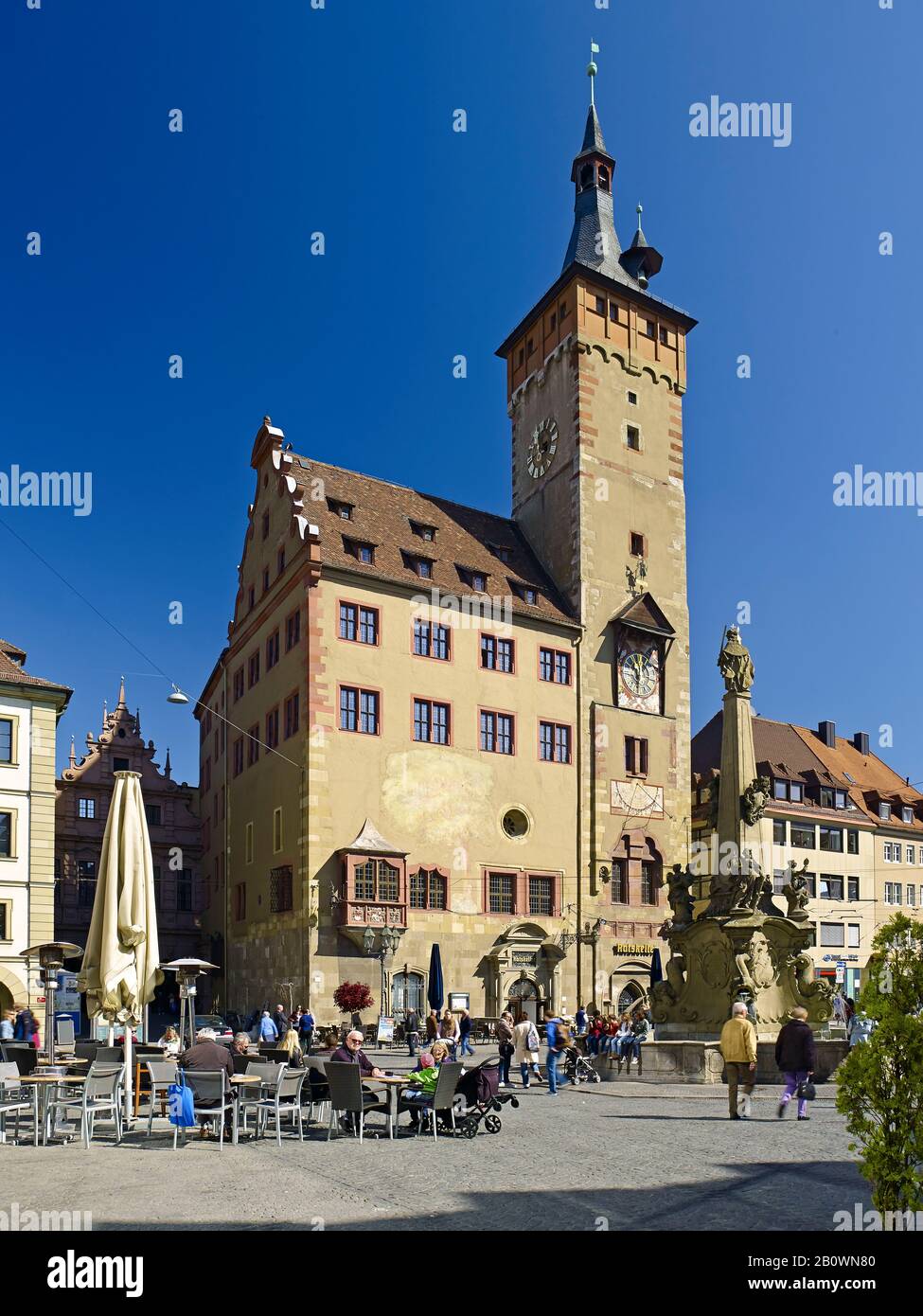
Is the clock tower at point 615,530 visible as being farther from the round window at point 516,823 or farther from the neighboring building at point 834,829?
the neighboring building at point 834,829

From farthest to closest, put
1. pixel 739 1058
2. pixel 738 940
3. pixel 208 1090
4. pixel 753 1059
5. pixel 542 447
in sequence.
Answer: pixel 542 447, pixel 738 940, pixel 753 1059, pixel 739 1058, pixel 208 1090

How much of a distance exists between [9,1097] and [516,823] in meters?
24.7

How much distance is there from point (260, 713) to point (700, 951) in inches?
879

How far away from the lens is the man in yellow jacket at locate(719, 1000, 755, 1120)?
1538 cm

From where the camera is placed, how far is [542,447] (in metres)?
46.7

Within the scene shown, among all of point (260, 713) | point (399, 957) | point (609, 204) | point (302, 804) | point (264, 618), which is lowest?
point (399, 957)

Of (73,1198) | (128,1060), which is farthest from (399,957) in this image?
(73,1198)

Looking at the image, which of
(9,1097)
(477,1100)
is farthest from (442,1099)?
(9,1097)

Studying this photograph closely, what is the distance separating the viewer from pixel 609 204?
50781mm

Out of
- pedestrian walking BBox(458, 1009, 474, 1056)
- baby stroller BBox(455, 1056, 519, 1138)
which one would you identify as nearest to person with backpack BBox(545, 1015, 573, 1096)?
pedestrian walking BBox(458, 1009, 474, 1056)

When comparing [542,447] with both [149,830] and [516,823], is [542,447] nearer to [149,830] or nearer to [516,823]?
[516,823]

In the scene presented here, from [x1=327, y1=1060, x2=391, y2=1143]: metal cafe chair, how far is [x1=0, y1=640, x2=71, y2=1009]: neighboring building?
81.7 ft

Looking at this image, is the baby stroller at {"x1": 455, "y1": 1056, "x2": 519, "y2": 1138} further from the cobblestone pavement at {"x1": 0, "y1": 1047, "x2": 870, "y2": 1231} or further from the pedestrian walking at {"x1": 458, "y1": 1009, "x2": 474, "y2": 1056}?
the pedestrian walking at {"x1": 458, "y1": 1009, "x2": 474, "y2": 1056}

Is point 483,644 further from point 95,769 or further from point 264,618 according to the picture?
point 95,769
